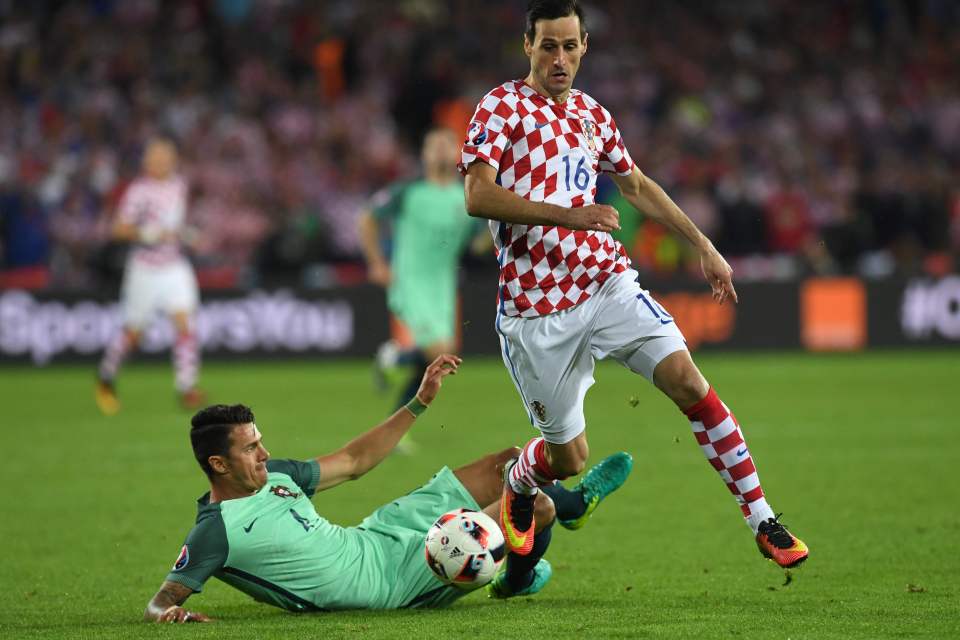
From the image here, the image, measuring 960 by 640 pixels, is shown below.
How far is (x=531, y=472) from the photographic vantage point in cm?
586

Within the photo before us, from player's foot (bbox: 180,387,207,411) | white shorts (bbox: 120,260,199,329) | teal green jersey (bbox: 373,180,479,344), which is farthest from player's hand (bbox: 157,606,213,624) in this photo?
white shorts (bbox: 120,260,199,329)

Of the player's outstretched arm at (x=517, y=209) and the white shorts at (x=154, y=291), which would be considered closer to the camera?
the player's outstretched arm at (x=517, y=209)

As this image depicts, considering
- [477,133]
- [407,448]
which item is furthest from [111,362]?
[477,133]

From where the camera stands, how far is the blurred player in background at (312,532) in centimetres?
527

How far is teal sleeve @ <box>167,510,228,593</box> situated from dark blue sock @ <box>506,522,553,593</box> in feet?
3.89

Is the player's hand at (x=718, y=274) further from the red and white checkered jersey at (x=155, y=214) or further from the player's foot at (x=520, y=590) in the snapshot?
the red and white checkered jersey at (x=155, y=214)

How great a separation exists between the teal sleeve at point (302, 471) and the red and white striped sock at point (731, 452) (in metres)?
1.51

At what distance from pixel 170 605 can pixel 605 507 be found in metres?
3.75

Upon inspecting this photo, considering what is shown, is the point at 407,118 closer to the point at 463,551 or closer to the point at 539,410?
the point at 539,410

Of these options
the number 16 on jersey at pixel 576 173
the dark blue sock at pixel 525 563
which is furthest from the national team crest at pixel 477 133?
the dark blue sock at pixel 525 563

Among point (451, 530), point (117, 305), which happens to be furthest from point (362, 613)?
point (117, 305)

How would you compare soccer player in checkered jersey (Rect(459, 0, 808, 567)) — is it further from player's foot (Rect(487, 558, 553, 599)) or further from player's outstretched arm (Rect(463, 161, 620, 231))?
player's foot (Rect(487, 558, 553, 599))

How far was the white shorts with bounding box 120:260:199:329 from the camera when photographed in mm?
14336

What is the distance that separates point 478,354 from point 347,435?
7.29 meters
